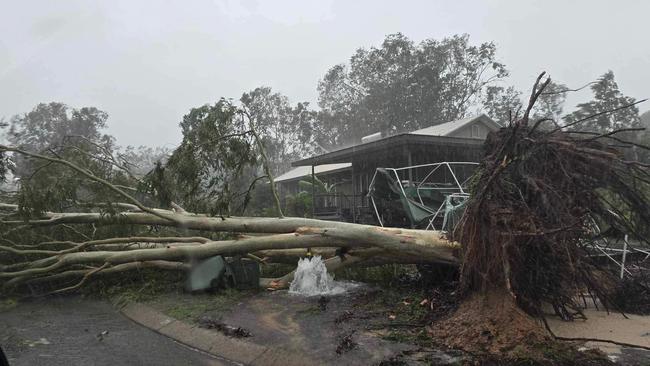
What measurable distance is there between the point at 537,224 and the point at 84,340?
4970 millimetres

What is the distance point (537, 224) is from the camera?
4.96 metres

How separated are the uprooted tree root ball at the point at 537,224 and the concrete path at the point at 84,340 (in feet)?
8.24

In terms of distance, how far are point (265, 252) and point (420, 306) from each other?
126 inches

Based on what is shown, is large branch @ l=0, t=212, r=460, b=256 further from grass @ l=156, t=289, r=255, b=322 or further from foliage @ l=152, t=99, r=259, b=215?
grass @ l=156, t=289, r=255, b=322

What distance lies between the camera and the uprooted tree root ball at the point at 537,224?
15.9ft

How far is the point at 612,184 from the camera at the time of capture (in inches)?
212

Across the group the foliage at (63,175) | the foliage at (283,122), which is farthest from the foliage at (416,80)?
the foliage at (63,175)

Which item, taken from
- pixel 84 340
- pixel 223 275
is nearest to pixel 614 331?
pixel 223 275

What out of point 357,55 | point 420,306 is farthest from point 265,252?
point 357,55

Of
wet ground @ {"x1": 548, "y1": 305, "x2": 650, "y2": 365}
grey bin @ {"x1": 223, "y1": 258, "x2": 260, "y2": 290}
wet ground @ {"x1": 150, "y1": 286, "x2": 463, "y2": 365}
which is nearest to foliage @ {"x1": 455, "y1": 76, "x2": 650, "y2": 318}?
wet ground @ {"x1": 548, "y1": 305, "x2": 650, "y2": 365}

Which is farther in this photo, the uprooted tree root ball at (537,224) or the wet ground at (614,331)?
the uprooted tree root ball at (537,224)

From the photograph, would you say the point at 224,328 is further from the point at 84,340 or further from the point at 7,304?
the point at 7,304

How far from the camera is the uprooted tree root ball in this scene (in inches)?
190

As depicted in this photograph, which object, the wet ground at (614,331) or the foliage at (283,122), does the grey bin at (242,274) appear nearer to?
the wet ground at (614,331)
